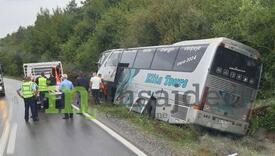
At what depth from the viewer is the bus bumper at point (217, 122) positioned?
13.3m

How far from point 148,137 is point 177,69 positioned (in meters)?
3.72

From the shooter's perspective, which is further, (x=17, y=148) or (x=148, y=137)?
(x=148, y=137)

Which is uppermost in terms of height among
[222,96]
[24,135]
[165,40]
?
[165,40]

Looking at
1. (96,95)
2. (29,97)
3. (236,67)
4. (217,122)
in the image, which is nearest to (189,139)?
(217,122)

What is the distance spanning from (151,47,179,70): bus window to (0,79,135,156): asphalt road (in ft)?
10.5

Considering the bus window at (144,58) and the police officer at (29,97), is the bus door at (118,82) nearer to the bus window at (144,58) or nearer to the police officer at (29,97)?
the bus window at (144,58)

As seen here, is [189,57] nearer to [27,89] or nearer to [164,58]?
[164,58]

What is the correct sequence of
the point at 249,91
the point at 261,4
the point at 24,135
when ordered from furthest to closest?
the point at 261,4, the point at 249,91, the point at 24,135

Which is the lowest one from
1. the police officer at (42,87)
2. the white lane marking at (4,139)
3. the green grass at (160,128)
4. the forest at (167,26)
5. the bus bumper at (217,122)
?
the white lane marking at (4,139)

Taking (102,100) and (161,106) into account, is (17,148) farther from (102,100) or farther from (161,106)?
(102,100)

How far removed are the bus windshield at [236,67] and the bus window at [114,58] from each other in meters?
9.62

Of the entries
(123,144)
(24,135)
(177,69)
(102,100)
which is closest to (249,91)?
(177,69)

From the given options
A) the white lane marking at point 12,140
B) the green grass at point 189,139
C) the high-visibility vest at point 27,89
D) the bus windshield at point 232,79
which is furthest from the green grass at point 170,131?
the white lane marking at point 12,140

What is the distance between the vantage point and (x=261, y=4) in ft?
54.5
